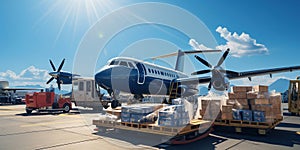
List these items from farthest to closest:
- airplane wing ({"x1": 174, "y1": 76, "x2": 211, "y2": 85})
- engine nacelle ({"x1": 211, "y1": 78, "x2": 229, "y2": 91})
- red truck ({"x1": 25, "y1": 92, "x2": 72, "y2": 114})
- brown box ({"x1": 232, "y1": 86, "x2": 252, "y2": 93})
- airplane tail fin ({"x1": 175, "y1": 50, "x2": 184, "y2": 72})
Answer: airplane tail fin ({"x1": 175, "y1": 50, "x2": 184, "y2": 72}), airplane wing ({"x1": 174, "y1": 76, "x2": 211, "y2": 85}), red truck ({"x1": 25, "y1": 92, "x2": 72, "y2": 114}), engine nacelle ({"x1": 211, "y1": 78, "x2": 229, "y2": 91}), brown box ({"x1": 232, "y1": 86, "x2": 252, "y2": 93})

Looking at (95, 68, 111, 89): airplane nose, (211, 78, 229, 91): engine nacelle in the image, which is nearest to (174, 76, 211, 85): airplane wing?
(211, 78, 229, 91): engine nacelle

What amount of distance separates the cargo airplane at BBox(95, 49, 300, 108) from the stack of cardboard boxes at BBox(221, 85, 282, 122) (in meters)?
5.93

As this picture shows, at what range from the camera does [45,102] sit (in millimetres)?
A: 16688

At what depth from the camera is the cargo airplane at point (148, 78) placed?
1255 centimetres

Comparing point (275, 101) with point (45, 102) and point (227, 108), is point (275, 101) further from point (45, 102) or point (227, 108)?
point (45, 102)

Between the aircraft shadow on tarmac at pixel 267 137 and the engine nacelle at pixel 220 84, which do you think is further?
the engine nacelle at pixel 220 84

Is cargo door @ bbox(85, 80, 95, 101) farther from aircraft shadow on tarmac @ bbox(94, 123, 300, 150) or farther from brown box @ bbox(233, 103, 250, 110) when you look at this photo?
brown box @ bbox(233, 103, 250, 110)

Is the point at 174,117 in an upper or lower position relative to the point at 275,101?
lower

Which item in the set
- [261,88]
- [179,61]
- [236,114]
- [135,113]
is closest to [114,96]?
[135,113]

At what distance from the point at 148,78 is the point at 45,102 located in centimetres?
931

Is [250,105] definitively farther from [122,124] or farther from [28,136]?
[28,136]

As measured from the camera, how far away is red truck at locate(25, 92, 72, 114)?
16.1 metres

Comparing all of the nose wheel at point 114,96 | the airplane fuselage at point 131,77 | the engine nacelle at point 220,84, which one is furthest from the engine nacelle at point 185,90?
the nose wheel at point 114,96

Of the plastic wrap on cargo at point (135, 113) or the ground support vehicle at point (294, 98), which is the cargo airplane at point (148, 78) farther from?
the plastic wrap on cargo at point (135, 113)
